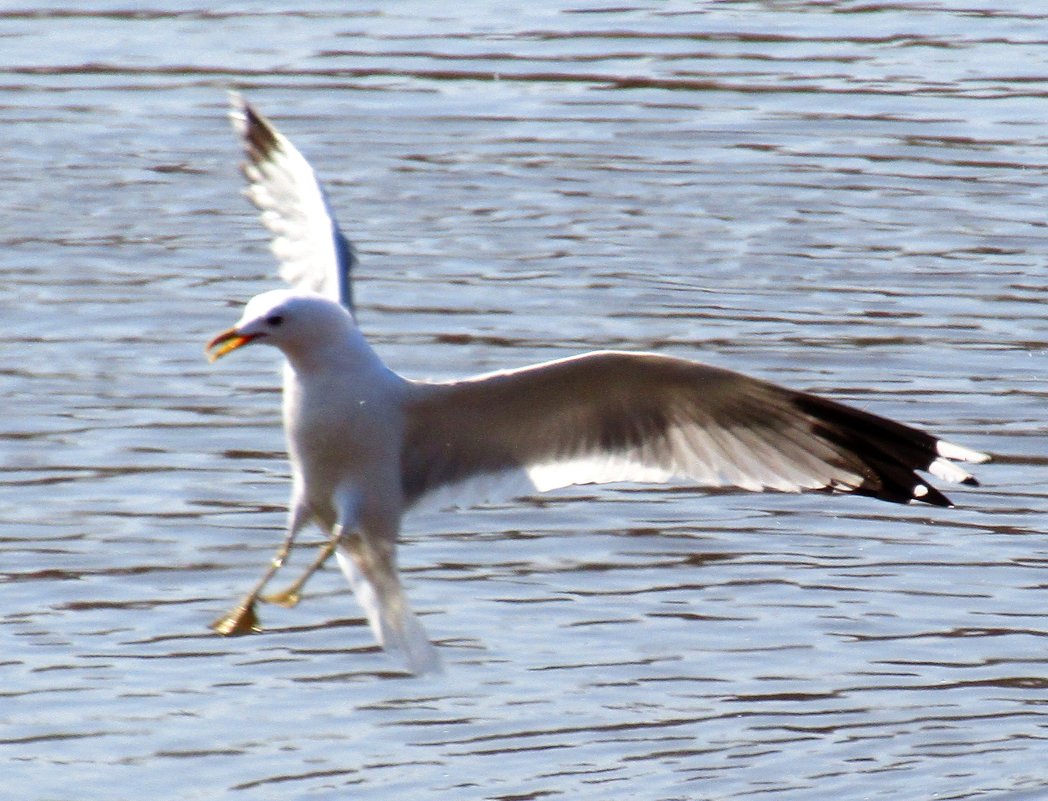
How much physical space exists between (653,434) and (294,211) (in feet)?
5.62

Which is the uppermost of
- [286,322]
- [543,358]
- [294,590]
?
[286,322]

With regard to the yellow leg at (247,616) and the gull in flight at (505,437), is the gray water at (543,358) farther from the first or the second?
the gull in flight at (505,437)

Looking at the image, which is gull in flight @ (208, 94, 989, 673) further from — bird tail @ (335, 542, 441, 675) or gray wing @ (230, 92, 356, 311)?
gray wing @ (230, 92, 356, 311)

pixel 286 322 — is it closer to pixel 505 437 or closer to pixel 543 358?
pixel 505 437

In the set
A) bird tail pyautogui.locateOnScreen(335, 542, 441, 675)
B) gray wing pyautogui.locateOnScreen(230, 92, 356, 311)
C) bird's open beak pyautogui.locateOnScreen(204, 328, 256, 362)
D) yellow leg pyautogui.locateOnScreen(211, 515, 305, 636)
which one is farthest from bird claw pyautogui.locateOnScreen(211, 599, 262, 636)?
gray wing pyautogui.locateOnScreen(230, 92, 356, 311)

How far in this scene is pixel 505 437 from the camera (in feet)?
23.1

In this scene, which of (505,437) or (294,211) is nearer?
(505,437)

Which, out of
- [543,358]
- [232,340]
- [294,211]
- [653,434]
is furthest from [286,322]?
[543,358]

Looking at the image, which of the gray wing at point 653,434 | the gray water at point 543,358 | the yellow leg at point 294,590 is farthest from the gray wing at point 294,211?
the gray water at point 543,358

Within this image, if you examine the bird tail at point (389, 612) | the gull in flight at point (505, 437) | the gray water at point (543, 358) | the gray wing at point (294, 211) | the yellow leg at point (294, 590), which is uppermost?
the gray wing at point (294, 211)

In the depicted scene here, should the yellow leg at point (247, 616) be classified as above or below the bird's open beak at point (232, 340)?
below

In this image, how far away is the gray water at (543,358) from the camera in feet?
24.4

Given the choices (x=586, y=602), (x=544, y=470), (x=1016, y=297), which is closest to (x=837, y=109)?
(x=1016, y=297)

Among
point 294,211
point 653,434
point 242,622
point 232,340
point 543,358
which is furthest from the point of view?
point 543,358
